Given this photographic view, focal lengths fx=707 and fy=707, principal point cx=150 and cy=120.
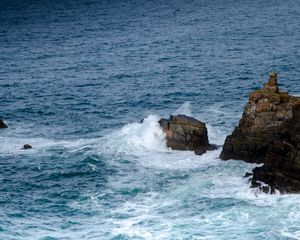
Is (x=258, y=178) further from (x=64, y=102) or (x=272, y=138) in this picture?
(x=64, y=102)

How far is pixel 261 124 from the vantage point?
83188mm

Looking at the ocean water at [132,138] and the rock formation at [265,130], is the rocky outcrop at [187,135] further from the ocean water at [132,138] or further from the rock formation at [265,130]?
the rock formation at [265,130]

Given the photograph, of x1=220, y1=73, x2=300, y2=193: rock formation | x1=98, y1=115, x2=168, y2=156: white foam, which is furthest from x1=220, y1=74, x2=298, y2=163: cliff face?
x1=98, y1=115, x2=168, y2=156: white foam

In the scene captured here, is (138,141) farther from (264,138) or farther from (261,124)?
(264,138)

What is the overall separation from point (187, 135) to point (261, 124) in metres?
10.5

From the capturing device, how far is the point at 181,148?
9038 centimetres

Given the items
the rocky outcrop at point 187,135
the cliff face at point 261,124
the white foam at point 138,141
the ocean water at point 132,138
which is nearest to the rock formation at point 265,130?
the cliff face at point 261,124

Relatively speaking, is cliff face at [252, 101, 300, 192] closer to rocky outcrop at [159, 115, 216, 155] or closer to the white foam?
rocky outcrop at [159, 115, 216, 155]

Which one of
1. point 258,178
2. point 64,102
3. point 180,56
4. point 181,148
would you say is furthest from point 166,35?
point 258,178

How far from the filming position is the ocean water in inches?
2800

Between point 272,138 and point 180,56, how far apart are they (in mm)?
74516

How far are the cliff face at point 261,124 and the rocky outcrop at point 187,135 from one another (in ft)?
16.6

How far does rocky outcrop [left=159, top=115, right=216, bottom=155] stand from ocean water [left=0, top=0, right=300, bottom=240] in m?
1.58

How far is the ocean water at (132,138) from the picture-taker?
233 feet
